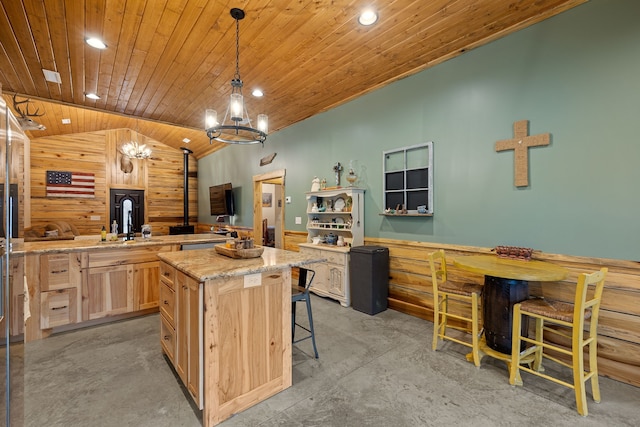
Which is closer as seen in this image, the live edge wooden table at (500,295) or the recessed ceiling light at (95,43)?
the live edge wooden table at (500,295)

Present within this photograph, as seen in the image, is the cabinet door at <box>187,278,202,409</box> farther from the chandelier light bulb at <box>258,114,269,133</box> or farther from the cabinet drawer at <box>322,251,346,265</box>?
the cabinet drawer at <box>322,251,346,265</box>

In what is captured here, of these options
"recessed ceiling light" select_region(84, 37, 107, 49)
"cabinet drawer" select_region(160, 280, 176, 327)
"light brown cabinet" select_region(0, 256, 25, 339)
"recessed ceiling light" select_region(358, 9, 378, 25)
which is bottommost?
"cabinet drawer" select_region(160, 280, 176, 327)

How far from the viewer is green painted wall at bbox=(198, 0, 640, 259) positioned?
2258mm

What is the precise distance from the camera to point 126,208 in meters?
7.98

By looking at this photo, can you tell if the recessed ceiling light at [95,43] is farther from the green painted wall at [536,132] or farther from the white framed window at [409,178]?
the white framed window at [409,178]

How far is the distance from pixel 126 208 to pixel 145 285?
564 centimetres

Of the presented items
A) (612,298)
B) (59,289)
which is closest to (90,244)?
(59,289)

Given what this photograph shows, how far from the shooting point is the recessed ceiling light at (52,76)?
11.4 feet

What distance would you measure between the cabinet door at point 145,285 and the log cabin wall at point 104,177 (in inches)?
216

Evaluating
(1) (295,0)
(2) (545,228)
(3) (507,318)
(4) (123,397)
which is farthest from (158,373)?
(2) (545,228)

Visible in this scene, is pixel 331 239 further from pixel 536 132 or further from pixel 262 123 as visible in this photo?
pixel 536 132

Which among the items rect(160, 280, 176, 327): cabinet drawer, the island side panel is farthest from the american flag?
the island side panel

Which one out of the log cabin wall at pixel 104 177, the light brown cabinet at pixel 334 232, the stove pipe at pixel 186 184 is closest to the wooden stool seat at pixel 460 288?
the light brown cabinet at pixel 334 232

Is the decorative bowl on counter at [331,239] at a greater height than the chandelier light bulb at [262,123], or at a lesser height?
lesser
